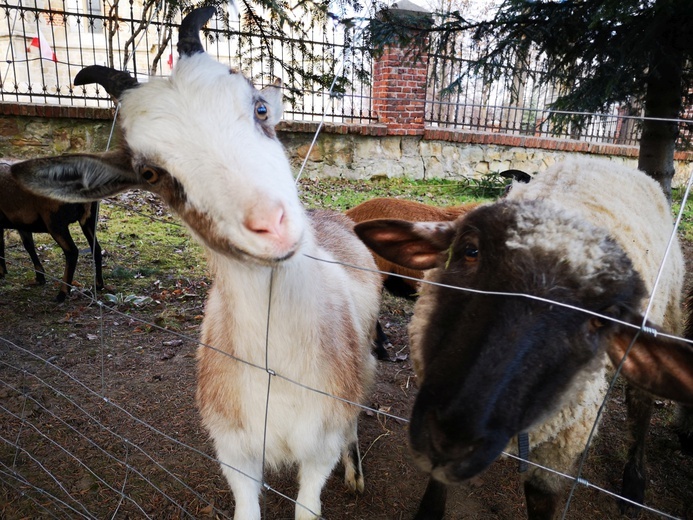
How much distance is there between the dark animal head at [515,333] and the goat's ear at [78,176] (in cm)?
129

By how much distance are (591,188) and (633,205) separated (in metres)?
0.34

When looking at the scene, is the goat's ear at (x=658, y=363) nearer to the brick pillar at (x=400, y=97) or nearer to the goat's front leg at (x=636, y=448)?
the goat's front leg at (x=636, y=448)

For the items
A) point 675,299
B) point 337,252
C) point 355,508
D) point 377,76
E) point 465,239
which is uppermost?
point 377,76

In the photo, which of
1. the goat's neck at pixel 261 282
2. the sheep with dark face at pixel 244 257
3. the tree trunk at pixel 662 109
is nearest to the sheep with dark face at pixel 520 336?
the goat's neck at pixel 261 282

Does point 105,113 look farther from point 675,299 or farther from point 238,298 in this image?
point 675,299

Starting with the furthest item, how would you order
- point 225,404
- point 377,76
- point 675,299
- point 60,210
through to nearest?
1. point 377,76
2. point 60,210
3. point 675,299
4. point 225,404

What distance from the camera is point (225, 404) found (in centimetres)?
206

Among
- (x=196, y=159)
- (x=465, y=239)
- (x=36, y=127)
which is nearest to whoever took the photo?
(x=196, y=159)

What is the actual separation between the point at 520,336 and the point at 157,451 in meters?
2.54

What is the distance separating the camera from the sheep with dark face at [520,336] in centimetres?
137

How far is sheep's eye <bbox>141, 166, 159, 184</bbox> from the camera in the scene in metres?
1.68

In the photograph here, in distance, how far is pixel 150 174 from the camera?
5.61 ft

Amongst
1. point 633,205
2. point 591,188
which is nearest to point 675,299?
point 633,205

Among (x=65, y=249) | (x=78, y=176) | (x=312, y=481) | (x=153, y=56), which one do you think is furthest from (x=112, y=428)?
(x=153, y=56)
